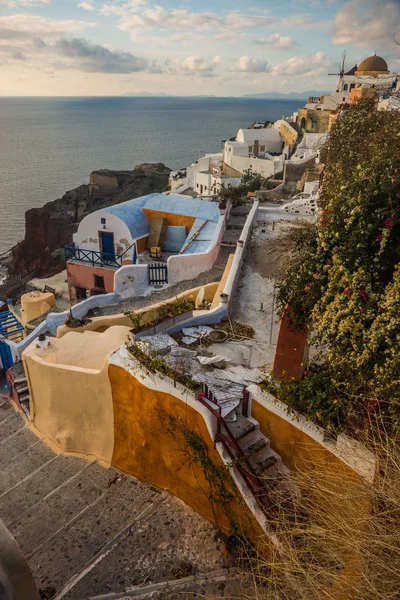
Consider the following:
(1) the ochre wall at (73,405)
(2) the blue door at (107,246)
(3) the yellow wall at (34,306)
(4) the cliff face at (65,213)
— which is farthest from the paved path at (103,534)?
(4) the cliff face at (65,213)

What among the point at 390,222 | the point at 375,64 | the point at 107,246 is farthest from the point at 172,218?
the point at 375,64

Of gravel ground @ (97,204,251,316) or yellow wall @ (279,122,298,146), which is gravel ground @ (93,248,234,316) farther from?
yellow wall @ (279,122,298,146)

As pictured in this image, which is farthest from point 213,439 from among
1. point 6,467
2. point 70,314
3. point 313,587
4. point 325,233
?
point 70,314

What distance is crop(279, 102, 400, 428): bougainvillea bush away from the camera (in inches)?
247

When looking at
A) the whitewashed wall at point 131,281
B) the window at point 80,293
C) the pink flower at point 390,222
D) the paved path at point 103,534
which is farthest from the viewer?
the window at point 80,293

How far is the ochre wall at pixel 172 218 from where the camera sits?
2313 centimetres

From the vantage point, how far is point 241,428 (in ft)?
26.7

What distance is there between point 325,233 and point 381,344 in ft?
7.61

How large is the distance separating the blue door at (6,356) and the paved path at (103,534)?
5930 mm

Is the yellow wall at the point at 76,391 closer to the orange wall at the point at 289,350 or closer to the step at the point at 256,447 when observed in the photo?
the step at the point at 256,447

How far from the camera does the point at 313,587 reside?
15.9 ft

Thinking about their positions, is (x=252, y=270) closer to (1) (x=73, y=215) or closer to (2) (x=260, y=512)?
(2) (x=260, y=512)

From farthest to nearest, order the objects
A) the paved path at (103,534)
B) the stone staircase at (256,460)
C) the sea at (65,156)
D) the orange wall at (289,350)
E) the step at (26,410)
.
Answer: the sea at (65,156) → the step at (26,410) → the orange wall at (289,350) → the paved path at (103,534) → the stone staircase at (256,460)

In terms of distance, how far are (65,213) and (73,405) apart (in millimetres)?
51404
